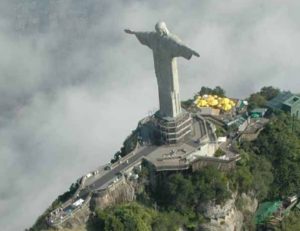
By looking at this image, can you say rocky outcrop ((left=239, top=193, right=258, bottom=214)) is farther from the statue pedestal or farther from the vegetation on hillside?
the statue pedestal

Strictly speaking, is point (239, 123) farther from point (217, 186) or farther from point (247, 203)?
point (217, 186)

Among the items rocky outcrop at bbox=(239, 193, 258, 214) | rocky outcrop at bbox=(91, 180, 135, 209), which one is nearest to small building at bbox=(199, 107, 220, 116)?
rocky outcrop at bbox=(239, 193, 258, 214)

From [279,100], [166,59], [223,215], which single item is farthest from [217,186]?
[279,100]

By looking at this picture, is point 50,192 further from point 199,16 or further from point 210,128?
point 199,16

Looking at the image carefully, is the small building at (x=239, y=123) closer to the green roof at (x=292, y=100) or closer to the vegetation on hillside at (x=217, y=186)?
the vegetation on hillside at (x=217, y=186)

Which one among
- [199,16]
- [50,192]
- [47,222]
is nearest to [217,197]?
[47,222]

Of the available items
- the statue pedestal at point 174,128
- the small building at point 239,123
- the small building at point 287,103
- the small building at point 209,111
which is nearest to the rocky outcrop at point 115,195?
the statue pedestal at point 174,128
